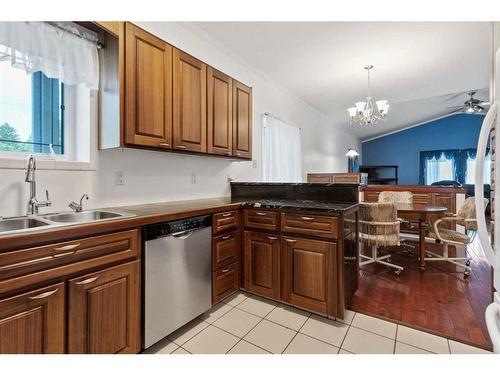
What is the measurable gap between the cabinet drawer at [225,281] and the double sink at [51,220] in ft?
2.96

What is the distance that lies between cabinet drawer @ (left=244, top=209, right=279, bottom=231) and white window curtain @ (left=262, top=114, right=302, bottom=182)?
155 cm

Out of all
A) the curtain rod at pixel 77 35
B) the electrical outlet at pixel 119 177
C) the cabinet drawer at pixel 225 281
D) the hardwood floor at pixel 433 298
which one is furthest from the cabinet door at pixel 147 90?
the hardwood floor at pixel 433 298

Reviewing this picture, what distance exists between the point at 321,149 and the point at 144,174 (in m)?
4.71

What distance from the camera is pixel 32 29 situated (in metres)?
1.47

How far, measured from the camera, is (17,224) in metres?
1.37

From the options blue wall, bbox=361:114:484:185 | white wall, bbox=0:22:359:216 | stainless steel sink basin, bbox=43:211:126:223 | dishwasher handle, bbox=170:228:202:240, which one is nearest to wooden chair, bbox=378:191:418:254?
white wall, bbox=0:22:359:216

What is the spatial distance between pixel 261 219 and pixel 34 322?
4.97ft

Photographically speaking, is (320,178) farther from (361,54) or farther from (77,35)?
(77,35)

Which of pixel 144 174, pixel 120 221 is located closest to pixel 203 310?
pixel 120 221

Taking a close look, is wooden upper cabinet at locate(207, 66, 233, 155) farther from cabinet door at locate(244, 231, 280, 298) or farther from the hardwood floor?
the hardwood floor

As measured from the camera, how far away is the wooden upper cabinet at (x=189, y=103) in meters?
2.01

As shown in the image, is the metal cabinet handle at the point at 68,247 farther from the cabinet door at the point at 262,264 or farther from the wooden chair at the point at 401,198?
the wooden chair at the point at 401,198
